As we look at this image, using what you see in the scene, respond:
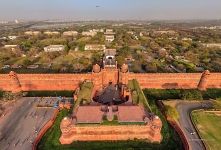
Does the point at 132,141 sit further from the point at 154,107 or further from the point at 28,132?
the point at 28,132

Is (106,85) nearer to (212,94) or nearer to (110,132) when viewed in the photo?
(110,132)

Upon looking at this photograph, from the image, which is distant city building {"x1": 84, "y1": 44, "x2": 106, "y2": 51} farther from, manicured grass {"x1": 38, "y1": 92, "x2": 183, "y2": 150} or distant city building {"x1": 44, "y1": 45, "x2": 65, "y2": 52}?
manicured grass {"x1": 38, "y1": 92, "x2": 183, "y2": 150}

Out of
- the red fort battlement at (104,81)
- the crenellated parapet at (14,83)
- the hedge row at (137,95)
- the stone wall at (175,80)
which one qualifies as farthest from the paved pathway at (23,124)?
the stone wall at (175,80)

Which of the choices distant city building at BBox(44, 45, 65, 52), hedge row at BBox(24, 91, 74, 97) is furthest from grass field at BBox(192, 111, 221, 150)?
distant city building at BBox(44, 45, 65, 52)

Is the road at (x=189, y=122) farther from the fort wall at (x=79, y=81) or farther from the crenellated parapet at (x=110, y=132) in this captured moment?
the fort wall at (x=79, y=81)

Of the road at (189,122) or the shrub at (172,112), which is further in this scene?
the shrub at (172,112)
